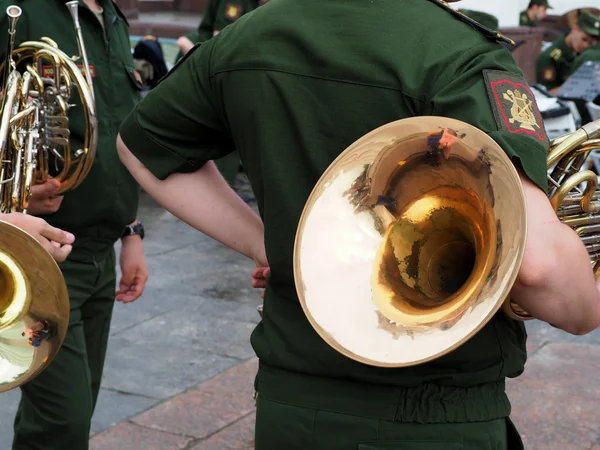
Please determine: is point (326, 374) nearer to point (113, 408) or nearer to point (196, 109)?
point (196, 109)

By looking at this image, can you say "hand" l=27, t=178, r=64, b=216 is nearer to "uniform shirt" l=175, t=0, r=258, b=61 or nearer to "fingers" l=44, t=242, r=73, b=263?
"fingers" l=44, t=242, r=73, b=263

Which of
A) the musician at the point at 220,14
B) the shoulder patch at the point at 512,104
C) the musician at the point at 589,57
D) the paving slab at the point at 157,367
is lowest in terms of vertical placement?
the paving slab at the point at 157,367

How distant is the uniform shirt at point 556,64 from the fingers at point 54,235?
7.44 m

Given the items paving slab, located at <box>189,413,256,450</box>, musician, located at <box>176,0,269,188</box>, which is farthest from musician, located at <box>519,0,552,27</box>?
paving slab, located at <box>189,413,256,450</box>

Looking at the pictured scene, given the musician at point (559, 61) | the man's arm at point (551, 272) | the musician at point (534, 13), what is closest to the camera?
the man's arm at point (551, 272)

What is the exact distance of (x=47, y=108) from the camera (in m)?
2.77

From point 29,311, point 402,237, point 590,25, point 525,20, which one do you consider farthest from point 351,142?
point 525,20

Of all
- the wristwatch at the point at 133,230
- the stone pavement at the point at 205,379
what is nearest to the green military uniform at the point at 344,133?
the wristwatch at the point at 133,230

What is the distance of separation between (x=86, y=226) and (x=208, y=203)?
0.96 metres

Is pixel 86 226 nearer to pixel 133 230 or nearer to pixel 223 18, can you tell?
pixel 133 230

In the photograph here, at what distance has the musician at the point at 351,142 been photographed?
155cm

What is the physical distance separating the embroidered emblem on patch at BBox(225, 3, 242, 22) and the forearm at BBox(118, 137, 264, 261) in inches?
199

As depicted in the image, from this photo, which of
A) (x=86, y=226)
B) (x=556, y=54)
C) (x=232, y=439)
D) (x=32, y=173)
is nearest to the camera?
(x=32, y=173)

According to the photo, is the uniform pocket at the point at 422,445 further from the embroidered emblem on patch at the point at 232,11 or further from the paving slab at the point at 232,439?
the embroidered emblem on patch at the point at 232,11
